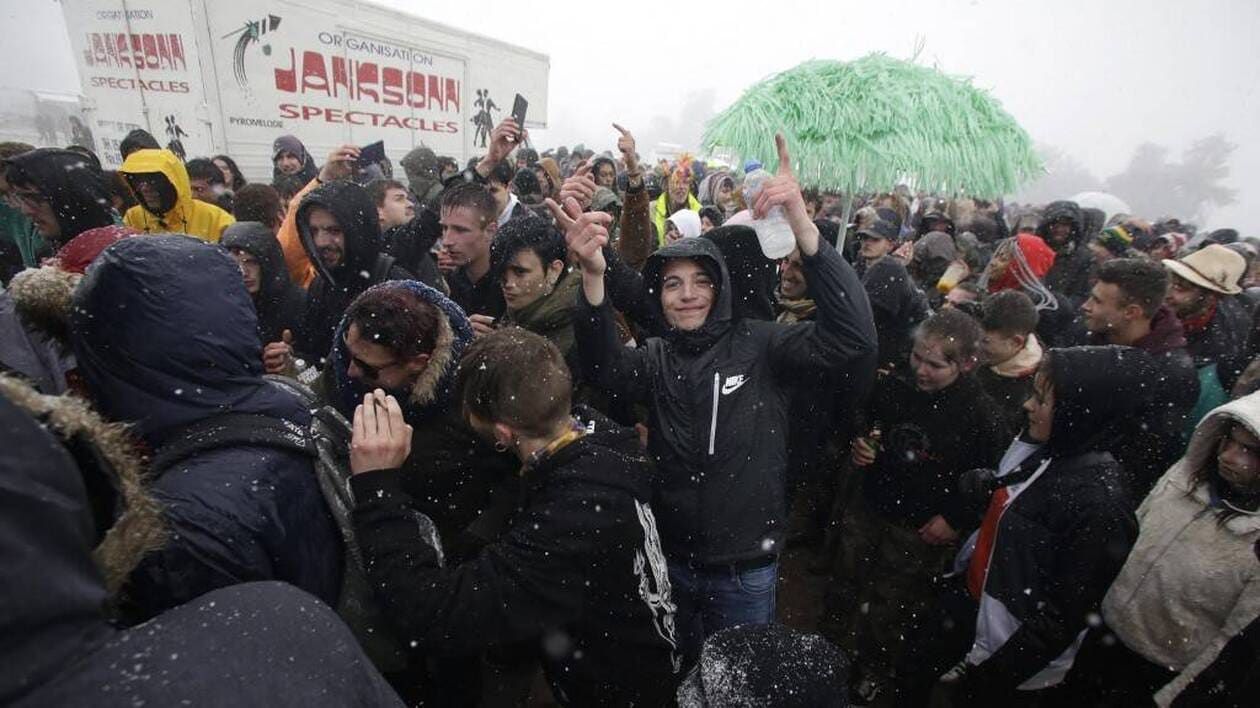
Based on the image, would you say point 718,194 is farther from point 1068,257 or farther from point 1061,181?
point 1061,181

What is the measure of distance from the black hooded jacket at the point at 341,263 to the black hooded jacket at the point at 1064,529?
340cm

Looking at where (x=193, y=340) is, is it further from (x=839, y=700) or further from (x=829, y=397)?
(x=829, y=397)

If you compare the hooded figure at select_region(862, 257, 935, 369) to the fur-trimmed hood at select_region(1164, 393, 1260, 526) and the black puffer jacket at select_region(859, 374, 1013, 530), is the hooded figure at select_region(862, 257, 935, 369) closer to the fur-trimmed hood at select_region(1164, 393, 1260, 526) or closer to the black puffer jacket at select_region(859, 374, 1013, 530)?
the black puffer jacket at select_region(859, 374, 1013, 530)

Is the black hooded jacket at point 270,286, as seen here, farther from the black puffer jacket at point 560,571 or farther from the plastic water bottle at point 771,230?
the plastic water bottle at point 771,230

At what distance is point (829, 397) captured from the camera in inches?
114

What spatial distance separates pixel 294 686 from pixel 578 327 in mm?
1766

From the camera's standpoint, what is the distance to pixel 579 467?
158cm

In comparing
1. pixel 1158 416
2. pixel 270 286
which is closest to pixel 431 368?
pixel 270 286

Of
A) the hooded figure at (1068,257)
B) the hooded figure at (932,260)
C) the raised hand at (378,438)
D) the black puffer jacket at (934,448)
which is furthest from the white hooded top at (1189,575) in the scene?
the hooded figure at (1068,257)

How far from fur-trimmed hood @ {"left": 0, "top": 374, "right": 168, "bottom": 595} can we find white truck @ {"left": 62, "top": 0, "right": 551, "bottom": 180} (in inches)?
406

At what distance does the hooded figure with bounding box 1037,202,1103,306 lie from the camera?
20.0ft

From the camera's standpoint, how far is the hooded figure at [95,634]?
57 cm

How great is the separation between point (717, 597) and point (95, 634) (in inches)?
81.9

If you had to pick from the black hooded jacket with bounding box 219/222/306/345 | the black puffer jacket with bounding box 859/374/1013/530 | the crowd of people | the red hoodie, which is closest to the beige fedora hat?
the crowd of people
